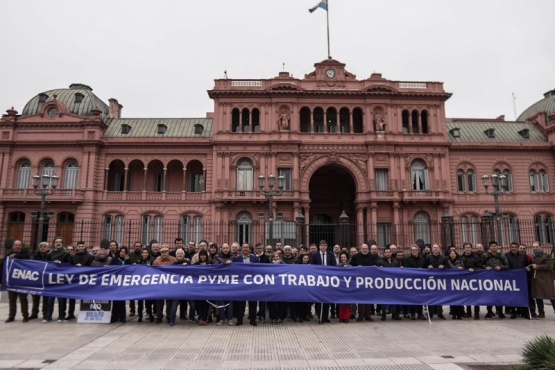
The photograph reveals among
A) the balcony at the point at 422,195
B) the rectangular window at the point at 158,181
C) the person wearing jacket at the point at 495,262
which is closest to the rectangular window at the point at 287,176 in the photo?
the balcony at the point at 422,195

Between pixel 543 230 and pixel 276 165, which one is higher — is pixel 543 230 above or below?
below

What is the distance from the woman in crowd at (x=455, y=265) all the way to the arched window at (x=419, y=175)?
24181 mm

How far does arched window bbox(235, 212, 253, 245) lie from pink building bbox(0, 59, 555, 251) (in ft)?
0.32

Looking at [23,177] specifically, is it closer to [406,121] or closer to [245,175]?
[245,175]

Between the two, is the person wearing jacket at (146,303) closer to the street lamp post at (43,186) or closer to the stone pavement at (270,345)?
the stone pavement at (270,345)

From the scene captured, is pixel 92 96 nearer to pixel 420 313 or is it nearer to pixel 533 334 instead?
pixel 420 313

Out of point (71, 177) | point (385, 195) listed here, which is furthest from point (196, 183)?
point (385, 195)

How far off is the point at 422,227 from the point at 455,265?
77.7ft

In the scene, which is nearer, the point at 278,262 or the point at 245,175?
the point at 278,262

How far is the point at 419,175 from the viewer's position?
36.4 meters

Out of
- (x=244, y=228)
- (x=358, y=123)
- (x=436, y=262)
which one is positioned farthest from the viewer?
(x=358, y=123)

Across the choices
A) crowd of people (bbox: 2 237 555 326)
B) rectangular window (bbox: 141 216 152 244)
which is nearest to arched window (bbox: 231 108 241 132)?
rectangular window (bbox: 141 216 152 244)

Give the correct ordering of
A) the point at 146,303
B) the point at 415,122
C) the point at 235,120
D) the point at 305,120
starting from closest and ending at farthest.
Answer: the point at 146,303 → the point at 235,120 → the point at 415,122 → the point at 305,120

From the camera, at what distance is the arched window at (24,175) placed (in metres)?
36.0
